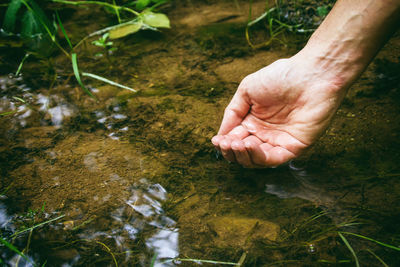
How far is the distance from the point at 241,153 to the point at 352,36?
0.82m

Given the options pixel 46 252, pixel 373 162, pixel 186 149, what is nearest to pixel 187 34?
pixel 186 149

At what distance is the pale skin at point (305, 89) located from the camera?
4.54 feet

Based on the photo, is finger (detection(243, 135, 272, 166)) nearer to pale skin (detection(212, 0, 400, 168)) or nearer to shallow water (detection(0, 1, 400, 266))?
pale skin (detection(212, 0, 400, 168))

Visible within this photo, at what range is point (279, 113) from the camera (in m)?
1.62

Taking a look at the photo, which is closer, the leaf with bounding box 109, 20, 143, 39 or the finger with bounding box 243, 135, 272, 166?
the finger with bounding box 243, 135, 272, 166

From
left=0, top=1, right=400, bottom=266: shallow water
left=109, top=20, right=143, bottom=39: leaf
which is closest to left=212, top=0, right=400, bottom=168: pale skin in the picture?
left=0, top=1, right=400, bottom=266: shallow water

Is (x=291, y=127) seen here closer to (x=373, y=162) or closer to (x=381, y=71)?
(x=373, y=162)

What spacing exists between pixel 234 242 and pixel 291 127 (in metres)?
0.65

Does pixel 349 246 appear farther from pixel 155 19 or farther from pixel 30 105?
pixel 155 19

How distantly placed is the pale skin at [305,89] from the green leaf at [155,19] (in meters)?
1.37

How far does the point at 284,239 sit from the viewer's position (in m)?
1.22

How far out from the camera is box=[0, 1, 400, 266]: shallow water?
3.98 ft

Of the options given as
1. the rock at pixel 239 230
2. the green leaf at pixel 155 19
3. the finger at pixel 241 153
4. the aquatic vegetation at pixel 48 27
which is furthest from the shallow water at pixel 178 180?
the green leaf at pixel 155 19

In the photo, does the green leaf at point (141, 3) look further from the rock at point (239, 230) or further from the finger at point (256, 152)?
the rock at point (239, 230)
